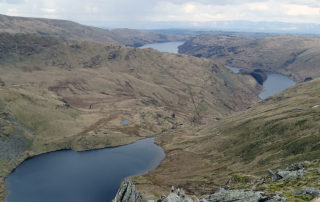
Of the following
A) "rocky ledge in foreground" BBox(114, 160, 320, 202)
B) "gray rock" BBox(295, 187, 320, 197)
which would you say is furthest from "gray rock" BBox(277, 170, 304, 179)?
"gray rock" BBox(295, 187, 320, 197)

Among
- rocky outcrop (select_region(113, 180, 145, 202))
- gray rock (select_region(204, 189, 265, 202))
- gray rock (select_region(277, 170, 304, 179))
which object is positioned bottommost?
rocky outcrop (select_region(113, 180, 145, 202))

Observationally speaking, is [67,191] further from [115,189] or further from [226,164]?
[226,164]

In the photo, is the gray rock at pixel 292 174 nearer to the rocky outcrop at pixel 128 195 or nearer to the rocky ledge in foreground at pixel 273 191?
the rocky ledge in foreground at pixel 273 191

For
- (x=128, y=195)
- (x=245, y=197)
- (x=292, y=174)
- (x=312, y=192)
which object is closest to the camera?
(x=312, y=192)

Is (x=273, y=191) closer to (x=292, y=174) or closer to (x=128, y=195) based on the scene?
(x=292, y=174)

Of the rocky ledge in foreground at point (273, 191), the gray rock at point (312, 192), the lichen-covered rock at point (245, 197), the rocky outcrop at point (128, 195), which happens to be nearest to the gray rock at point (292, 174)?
the rocky ledge in foreground at point (273, 191)

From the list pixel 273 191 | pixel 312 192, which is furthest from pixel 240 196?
pixel 312 192

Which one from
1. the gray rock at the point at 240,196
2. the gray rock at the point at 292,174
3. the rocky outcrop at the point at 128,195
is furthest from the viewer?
the rocky outcrop at the point at 128,195

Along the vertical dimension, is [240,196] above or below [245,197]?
below

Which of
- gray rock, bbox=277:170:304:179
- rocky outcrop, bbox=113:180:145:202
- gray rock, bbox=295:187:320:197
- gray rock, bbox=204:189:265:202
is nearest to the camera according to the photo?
gray rock, bbox=295:187:320:197

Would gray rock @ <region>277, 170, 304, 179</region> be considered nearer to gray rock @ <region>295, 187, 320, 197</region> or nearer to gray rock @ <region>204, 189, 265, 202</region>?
gray rock @ <region>295, 187, 320, 197</region>

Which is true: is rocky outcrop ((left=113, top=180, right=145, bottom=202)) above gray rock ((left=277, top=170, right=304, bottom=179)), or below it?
below
